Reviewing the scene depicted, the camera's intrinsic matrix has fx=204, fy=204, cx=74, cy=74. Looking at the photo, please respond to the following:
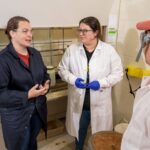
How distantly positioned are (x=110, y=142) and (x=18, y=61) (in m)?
0.98

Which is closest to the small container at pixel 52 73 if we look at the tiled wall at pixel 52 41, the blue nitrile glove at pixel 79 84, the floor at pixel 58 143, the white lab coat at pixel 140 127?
the tiled wall at pixel 52 41

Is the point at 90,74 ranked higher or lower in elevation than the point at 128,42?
lower

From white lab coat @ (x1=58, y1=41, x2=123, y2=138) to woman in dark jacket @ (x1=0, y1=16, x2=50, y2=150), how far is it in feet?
1.13

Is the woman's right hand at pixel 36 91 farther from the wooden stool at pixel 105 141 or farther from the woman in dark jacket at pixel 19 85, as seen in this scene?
the wooden stool at pixel 105 141

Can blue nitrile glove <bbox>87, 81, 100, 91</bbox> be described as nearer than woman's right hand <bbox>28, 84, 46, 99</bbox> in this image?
No

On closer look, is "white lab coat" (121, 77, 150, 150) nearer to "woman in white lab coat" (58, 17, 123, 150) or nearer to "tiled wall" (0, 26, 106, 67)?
"woman in white lab coat" (58, 17, 123, 150)

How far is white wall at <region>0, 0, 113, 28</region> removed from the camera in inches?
61.7

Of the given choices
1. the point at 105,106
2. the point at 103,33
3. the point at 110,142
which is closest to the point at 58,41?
the point at 103,33

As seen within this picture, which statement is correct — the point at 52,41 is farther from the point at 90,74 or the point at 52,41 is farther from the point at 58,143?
the point at 58,143

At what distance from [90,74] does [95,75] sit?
46 mm

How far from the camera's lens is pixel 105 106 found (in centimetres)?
195

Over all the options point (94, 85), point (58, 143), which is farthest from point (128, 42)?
point (58, 143)

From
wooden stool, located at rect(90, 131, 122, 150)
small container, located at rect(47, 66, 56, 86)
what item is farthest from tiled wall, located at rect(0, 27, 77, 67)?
wooden stool, located at rect(90, 131, 122, 150)

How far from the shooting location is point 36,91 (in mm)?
1505
